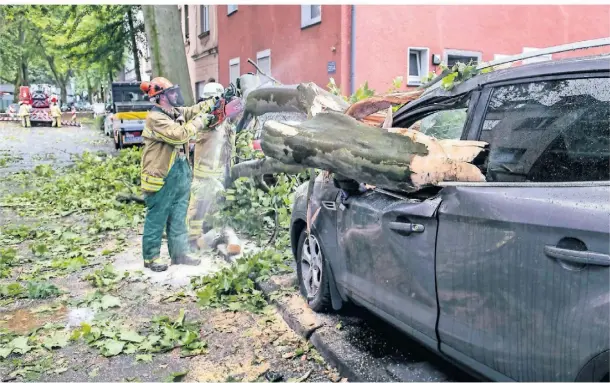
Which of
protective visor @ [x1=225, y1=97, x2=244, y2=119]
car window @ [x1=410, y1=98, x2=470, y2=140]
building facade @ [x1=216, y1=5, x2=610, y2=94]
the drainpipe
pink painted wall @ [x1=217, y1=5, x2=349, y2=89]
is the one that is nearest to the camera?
car window @ [x1=410, y1=98, x2=470, y2=140]

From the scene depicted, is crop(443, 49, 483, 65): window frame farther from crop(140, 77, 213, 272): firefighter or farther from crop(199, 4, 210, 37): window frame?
crop(199, 4, 210, 37): window frame

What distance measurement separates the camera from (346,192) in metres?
3.76

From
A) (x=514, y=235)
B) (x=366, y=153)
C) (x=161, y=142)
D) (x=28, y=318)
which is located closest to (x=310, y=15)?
(x=161, y=142)

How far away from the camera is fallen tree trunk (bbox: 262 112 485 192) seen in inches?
110

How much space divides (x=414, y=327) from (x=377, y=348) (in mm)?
799

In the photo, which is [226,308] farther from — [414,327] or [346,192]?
[414,327]

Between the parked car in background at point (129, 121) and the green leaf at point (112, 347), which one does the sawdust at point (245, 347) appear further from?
the parked car in background at point (129, 121)

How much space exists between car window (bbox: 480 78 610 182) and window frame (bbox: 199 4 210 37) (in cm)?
2237

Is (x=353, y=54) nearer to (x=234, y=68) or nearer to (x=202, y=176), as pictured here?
(x=202, y=176)

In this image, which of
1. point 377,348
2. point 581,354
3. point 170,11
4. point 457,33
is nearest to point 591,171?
point 581,354

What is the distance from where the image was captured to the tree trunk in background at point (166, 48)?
11.8 m

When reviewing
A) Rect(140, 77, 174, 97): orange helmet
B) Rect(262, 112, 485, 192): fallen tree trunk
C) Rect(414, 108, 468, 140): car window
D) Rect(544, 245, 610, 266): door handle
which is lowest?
Rect(544, 245, 610, 266): door handle

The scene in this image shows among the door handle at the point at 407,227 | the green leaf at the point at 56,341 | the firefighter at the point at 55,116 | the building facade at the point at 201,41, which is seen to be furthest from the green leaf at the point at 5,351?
the firefighter at the point at 55,116

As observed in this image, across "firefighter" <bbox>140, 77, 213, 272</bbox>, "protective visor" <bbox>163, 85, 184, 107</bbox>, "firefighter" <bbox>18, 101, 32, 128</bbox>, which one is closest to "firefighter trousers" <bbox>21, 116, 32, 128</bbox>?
"firefighter" <bbox>18, 101, 32, 128</bbox>
